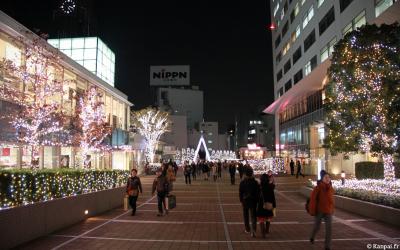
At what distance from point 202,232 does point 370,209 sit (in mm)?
5875

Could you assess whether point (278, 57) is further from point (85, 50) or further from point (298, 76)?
point (85, 50)

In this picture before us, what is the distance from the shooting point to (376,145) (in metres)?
18.8

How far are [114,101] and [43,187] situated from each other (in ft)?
103

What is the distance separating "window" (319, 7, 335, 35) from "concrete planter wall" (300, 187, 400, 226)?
87.6ft

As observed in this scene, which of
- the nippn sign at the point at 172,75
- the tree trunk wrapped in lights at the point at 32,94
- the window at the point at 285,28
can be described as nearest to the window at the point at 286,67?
the window at the point at 285,28

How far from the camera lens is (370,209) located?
13.6 m

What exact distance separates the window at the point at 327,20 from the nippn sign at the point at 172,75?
6195 centimetres

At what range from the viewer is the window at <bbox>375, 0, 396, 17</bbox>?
26972 mm

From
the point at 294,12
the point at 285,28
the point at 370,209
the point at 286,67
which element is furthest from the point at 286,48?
the point at 370,209

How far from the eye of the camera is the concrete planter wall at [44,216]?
8.99 meters

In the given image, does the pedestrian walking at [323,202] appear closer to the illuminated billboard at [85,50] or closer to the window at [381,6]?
the window at [381,6]

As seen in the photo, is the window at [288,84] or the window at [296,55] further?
the window at [288,84]

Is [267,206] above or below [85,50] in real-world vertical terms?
below

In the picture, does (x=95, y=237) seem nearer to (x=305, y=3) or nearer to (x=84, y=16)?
(x=84, y=16)
